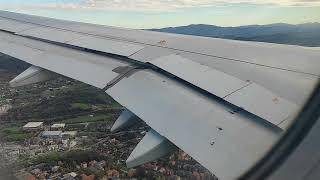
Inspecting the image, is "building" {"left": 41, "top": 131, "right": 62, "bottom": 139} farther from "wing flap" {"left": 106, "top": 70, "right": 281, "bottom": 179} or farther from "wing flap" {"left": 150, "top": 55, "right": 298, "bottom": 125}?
"wing flap" {"left": 106, "top": 70, "right": 281, "bottom": 179}

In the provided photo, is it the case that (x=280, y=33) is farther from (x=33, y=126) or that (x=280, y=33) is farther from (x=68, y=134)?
(x=33, y=126)

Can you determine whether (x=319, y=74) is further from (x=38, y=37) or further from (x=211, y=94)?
(x=38, y=37)

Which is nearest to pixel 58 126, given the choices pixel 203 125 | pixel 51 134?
pixel 51 134

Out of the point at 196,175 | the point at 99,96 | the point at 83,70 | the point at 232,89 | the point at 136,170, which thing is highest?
the point at 232,89

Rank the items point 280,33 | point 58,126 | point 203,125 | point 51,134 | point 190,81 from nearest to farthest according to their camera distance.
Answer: point 203,125 → point 190,81 → point 280,33 → point 51,134 → point 58,126

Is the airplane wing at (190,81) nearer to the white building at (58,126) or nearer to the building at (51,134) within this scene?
the building at (51,134)

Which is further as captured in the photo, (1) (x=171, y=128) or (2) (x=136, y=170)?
(2) (x=136, y=170)

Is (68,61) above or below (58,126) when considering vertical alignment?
above

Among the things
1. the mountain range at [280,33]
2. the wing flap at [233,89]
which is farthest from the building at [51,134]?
the wing flap at [233,89]

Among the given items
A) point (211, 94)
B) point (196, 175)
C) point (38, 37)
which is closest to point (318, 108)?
point (211, 94)
